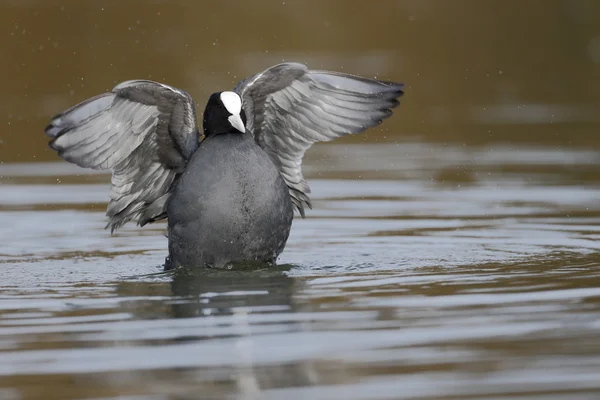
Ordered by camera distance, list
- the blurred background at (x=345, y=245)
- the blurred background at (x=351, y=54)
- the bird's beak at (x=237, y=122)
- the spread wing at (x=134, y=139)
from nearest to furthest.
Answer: the blurred background at (x=345, y=245), the bird's beak at (x=237, y=122), the spread wing at (x=134, y=139), the blurred background at (x=351, y=54)

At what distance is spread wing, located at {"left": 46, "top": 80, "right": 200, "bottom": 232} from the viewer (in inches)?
313

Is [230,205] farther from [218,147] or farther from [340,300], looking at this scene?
[340,300]

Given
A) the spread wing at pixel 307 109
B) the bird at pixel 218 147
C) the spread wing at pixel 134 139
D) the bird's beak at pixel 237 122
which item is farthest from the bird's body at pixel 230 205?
the spread wing at pixel 307 109

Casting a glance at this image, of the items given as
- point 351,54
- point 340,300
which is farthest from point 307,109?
point 351,54

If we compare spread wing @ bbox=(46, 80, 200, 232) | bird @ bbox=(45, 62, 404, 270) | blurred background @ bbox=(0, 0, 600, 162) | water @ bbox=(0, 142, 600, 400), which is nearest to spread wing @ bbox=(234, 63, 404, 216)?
bird @ bbox=(45, 62, 404, 270)

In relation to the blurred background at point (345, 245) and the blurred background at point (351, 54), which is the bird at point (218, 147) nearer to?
the blurred background at point (345, 245)

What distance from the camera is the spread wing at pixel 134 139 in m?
7.95

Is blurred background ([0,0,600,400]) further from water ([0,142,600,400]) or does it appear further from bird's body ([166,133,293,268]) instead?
bird's body ([166,133,293,268])

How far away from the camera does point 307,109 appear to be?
8602mm

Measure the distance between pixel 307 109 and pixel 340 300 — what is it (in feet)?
7.09

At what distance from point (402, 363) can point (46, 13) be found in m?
17.5

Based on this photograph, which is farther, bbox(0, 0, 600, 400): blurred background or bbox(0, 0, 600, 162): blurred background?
bbox(0, 0, 600, 162): blurred background

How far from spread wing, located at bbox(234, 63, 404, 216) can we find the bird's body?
1.71 feet

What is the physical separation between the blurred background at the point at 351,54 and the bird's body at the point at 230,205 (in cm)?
644
